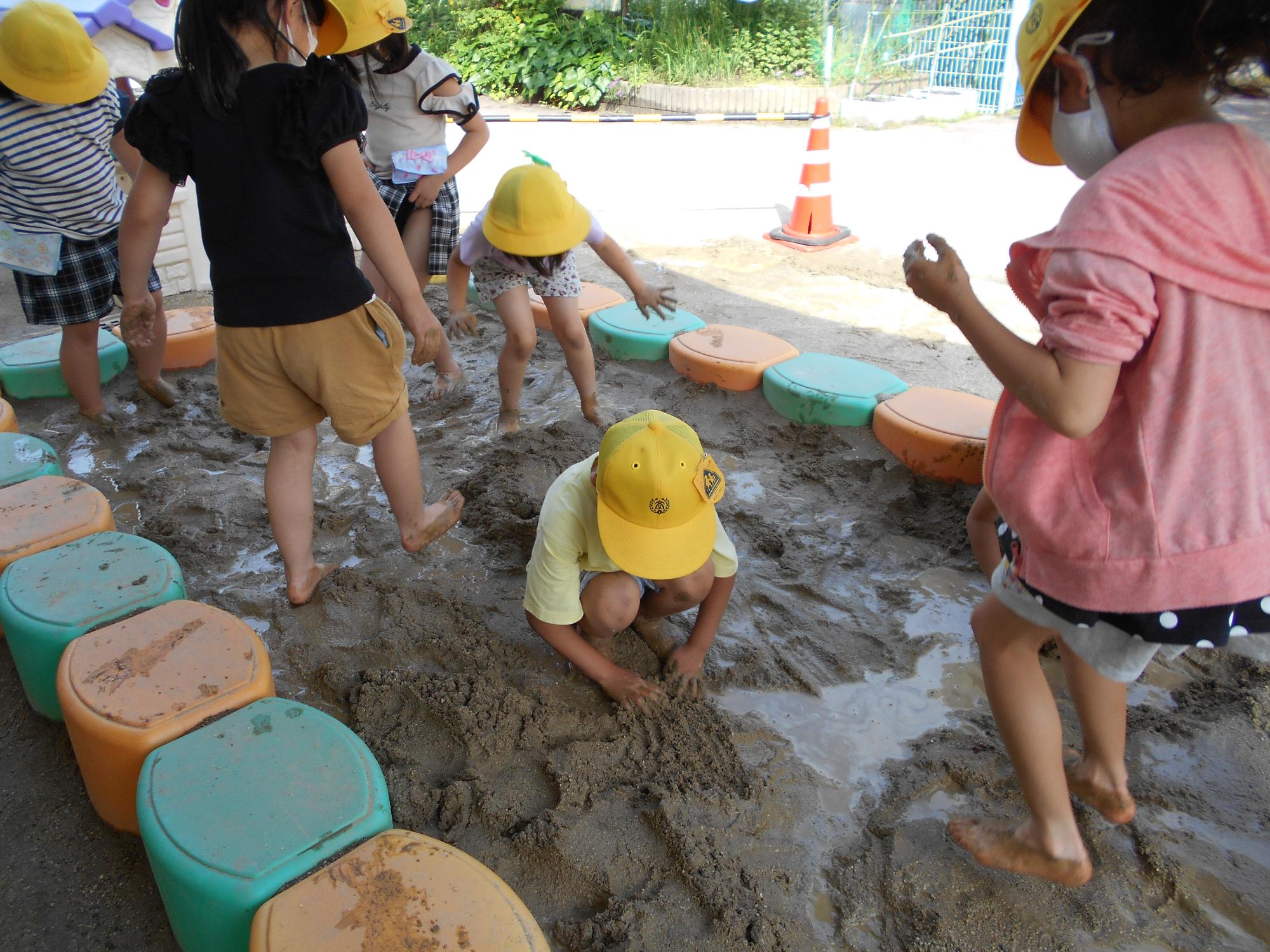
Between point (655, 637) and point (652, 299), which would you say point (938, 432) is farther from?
point (655, 637)

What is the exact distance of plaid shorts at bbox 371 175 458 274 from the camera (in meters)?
3.34

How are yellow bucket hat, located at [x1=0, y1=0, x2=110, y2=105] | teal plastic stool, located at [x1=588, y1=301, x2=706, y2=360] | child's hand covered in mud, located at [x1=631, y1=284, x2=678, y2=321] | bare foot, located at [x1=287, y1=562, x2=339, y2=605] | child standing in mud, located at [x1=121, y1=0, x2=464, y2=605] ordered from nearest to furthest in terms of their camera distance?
child standing in mud, located at [x1=121, y1=0, x2=464, y2=605]
bare foot, located at [x1=287, y1=562, x2=339, y2=605]
yellow bucket hat, located at [x1=0, y1=0, x2=110, y2=105]
child's hand covered in mud, located at [x1=631, y1=284, x2=678, y2=321]
teal plastic stool, located at [x1=588, y1=301, x2=706, y2=360]

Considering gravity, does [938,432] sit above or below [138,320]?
below

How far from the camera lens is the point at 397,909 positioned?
1.19 m

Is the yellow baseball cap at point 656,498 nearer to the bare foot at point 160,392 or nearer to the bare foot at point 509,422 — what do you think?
the bare foot at point 509,422

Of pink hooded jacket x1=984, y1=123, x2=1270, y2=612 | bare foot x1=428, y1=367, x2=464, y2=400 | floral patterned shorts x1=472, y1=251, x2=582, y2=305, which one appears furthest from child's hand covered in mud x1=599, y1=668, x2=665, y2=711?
bare foot x1=428, y1=367, x2=464, y2=400

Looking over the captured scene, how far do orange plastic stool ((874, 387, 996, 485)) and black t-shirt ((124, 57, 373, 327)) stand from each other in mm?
1723

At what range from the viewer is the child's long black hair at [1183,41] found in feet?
3.16

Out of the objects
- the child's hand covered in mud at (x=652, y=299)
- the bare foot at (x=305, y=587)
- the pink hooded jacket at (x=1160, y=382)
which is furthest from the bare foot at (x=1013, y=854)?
the child's hand covered in mud at (x=652, y=299)

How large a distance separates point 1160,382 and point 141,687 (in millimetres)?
1684

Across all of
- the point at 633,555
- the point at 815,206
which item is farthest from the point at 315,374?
the point at 815,206

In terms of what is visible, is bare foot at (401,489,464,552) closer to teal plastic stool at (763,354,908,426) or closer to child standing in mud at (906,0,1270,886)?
teal plastic stool at (763,354,908,426)

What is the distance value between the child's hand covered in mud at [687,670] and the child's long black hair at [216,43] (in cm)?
146

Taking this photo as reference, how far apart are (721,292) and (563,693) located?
10.1 feet
